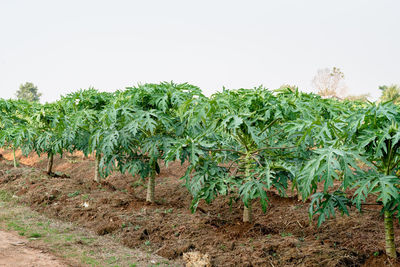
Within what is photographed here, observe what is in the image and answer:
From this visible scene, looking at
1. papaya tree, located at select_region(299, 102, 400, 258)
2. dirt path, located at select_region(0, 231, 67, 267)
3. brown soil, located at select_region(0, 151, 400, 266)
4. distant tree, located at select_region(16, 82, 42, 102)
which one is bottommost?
dirt path, located at select_region(0, 231, 67, 267)

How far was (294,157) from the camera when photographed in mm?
4809

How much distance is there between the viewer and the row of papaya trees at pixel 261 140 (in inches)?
122

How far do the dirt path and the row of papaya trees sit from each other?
77.3 inches

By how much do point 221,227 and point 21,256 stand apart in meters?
2.84

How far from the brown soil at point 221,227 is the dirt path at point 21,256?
1152 millimetres

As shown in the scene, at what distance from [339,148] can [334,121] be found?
0.46 meters

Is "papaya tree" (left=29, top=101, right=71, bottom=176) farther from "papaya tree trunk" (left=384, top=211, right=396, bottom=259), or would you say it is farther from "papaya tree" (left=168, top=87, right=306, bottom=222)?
"papaya tree trunk" (left=384, top=211, right=396, bottom=259)

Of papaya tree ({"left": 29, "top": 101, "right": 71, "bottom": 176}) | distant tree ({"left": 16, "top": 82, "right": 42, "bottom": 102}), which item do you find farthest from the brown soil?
distant tree ({"left": 16, "top": 82, "right": 42, "bottom": 102})

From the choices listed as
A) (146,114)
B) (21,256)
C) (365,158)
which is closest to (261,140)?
(365,158)

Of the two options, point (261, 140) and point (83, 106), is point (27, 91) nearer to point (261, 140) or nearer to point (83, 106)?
point (83, 106)

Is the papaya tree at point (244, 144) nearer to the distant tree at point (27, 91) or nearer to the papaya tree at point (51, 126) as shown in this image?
the papaya tree at point (51, 126)

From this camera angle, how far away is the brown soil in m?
4.20

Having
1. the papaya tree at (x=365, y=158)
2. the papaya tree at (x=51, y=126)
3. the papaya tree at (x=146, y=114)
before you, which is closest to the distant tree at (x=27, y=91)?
the papaya tree at (x=51, y=126)

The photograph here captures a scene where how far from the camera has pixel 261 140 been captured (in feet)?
15.0
